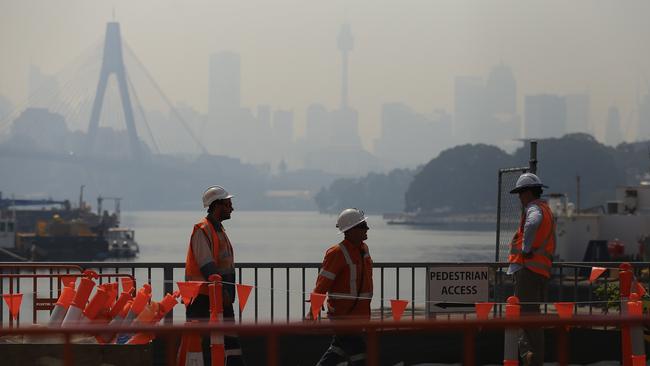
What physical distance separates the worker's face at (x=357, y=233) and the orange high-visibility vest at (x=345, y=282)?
51mm

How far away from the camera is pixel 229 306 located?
984cm

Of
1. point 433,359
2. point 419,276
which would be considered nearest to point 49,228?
point 419,276

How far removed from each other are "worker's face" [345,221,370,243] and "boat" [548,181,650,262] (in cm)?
4481

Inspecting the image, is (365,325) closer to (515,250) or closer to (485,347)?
(515,250)

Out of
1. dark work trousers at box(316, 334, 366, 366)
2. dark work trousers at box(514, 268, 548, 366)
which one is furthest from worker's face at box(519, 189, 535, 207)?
dark work trousers at box(316, 334, 366, 366)

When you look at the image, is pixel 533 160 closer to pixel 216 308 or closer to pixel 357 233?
pixel 357 233

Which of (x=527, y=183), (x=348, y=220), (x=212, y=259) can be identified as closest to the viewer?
(x=348, y=220)

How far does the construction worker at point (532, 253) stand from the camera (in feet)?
33.5

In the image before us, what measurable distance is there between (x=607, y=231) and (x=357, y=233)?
5133 cm

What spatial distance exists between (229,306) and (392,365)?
3402 mm

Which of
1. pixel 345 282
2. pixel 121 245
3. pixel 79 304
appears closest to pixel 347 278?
pixel 345 282

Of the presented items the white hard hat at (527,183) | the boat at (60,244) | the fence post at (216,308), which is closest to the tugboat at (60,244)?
the boat at (60,244)

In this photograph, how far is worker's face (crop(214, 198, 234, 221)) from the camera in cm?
997

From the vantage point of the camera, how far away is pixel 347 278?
30.1 feet
